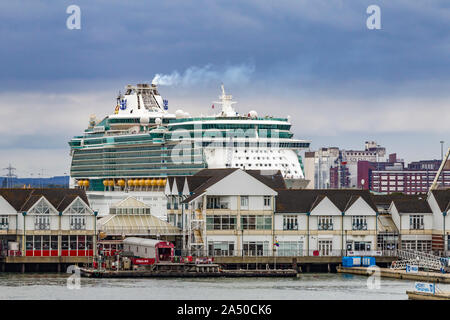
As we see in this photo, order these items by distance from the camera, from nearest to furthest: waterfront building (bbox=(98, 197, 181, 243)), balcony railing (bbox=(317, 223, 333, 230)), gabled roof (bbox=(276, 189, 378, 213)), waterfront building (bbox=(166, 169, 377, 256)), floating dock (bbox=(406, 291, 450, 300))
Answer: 1. floating dock (bbox=(406, 291, 450, 300))
2. waterfront building (bbox=(166, 169, 377, 256))
3. gabled roof (bbox=(276, 189, 378, 213))
4. balcony railing (bbox=(317, 223, 333, 230))
5. waterfront building (bbox=(98, 197, 181, 243))

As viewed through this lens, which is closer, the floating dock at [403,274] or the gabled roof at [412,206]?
the floating dock at [403,274]

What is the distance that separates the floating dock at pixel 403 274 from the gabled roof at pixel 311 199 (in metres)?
5.63

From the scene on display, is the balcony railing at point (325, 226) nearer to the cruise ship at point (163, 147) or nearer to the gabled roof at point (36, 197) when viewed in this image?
the gabled roof at point (36, 197)

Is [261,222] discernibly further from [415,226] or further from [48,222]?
[48,222]

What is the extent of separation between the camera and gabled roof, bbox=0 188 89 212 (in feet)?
324

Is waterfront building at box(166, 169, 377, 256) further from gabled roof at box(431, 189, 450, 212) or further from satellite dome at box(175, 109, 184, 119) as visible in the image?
satellite dome at box(175, 109, 184, 119)

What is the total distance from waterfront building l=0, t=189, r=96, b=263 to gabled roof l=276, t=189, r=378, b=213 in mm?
14537

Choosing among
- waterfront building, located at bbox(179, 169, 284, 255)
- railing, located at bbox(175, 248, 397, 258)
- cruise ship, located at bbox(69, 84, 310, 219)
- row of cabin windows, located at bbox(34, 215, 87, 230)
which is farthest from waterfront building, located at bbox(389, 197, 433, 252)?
cruise ship, located at bbox(69, 84, 310, 219)

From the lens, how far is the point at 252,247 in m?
99.9

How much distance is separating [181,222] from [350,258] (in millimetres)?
14207

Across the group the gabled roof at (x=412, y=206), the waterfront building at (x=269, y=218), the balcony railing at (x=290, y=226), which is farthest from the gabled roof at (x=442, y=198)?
the balcony railing at (x=290, y=226)

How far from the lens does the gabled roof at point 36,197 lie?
98750mm

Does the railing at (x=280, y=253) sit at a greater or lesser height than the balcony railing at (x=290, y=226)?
lesser

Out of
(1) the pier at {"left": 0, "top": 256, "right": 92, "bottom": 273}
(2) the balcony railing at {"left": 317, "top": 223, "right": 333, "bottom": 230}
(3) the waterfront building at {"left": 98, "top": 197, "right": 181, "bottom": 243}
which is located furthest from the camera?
(3) the waterfront building at {"left": 98, "top": 197, "right": 181, "bottom": 243}
